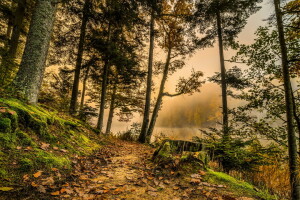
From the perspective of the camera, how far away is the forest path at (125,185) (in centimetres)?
196

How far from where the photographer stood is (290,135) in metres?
4.54

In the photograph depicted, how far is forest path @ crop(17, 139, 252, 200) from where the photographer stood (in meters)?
1.96

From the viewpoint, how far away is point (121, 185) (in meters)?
2.36

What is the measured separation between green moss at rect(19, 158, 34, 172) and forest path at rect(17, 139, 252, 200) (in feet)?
0.71

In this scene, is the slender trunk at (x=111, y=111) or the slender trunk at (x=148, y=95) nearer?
the slender trunk at (x=148, y=95)

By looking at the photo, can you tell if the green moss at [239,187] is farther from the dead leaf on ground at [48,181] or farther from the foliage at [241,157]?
the dead leaf on ground at [48,181]

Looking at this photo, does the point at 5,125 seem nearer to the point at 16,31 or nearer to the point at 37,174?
the point at 37,174

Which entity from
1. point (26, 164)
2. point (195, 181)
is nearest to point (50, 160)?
point (26, 164)

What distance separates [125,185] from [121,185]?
2.5 inches

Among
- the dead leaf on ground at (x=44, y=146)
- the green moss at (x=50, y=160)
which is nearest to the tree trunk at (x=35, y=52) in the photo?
the dead leaf on ground at (x=44, y=146)

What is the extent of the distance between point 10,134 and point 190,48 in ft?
36.6

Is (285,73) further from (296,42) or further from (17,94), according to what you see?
(17,94)

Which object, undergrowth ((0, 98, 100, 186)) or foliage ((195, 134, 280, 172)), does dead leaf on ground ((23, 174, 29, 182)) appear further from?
foliage ((195, 134, 280, 172))

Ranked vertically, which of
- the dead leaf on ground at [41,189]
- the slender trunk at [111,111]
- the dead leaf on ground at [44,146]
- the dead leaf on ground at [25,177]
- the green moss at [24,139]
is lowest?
the dead leaf on ground at [41,189]
